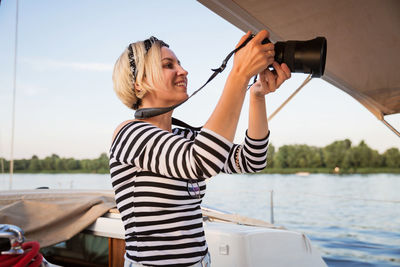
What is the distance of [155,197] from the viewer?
584 mm

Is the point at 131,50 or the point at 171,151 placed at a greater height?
the point at 131,50

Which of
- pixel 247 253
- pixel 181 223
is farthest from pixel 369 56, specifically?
pixel 181 223

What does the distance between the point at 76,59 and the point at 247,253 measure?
21.3m

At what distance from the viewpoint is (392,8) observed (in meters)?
1.15

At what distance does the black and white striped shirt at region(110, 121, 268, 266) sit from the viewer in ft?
1.73

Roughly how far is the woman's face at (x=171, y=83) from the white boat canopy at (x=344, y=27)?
527 millimetres

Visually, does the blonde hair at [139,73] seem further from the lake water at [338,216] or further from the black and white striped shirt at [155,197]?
the lake water at [338,216]

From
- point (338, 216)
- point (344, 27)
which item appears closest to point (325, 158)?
point (338, 216)

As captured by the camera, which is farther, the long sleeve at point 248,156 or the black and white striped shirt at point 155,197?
the long sleeve at point 248,156

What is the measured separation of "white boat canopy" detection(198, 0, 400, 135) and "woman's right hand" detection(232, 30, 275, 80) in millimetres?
653

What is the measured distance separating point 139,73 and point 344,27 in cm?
90

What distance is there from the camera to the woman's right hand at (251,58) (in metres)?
0.51

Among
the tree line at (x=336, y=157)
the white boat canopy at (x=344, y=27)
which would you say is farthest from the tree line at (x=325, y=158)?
the white boat canopy at (x=344, y=27)

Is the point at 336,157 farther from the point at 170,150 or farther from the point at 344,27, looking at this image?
the point at 170,150
